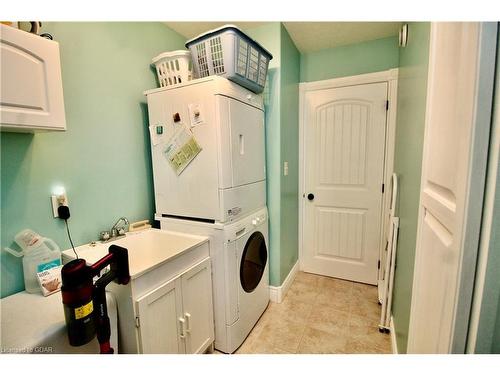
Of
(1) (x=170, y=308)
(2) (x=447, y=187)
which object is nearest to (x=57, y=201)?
(1) (x=170, y=308)

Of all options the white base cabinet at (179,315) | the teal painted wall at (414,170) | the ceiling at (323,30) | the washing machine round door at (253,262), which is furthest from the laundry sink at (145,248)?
the ceiling at (323,30)

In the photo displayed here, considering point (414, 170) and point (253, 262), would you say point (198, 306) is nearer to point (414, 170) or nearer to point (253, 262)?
point (253, 262)

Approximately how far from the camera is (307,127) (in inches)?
101

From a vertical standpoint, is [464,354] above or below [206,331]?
above

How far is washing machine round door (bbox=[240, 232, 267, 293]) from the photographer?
1.67 meters

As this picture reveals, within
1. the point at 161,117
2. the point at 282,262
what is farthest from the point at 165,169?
the point at 282,262

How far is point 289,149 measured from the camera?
91.2 inches

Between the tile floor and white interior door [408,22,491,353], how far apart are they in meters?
0.83

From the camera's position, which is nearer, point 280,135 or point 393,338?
point 393,338

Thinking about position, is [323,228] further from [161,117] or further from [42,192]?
[42,192]

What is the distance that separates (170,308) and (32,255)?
2.49ft

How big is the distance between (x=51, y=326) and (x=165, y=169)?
1026mm

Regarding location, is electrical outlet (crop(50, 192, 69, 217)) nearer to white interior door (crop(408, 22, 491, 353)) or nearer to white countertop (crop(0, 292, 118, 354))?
white countertop (crop(0, 292, 118, 354))

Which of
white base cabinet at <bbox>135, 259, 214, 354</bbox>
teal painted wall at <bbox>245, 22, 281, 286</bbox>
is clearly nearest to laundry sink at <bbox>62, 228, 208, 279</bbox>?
white base cabinet at <bbox>135, 259, 214, 354</bbox>
